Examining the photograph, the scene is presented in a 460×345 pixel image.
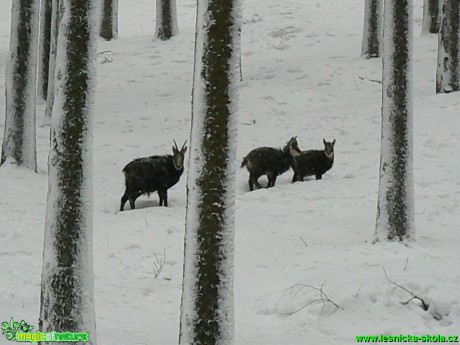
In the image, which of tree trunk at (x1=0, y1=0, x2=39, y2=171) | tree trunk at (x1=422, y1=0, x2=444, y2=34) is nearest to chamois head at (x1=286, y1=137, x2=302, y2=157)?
tree trunk at (x1=0, y1=0, x2=39, y2=171)

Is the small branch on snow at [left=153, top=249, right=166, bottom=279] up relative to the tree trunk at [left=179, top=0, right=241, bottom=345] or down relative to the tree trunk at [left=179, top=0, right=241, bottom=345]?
down

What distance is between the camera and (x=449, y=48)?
1839 centimetres

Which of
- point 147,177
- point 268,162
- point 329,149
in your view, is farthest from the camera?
point 329,149

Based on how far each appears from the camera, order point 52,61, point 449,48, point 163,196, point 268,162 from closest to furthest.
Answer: point 163,196, point 268,162, point 449,48, point 52,61

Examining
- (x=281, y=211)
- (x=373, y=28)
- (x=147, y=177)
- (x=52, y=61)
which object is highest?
(x=373, y=28)

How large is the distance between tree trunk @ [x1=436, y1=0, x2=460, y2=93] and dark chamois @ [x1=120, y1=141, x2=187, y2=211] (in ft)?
27.0

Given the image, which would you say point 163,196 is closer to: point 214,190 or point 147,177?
point 147,177

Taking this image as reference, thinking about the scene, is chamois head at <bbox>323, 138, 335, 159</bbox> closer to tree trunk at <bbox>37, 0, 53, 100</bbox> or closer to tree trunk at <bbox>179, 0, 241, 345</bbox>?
tree trunk at <bbox>179, 0, 241, 345</bbox>

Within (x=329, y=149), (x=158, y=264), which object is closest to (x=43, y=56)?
(x=329, y=149)

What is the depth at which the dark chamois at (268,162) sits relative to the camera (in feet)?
49.8

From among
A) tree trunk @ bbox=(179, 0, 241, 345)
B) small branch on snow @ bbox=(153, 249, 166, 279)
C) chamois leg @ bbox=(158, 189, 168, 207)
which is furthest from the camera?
chamois leg @ bbox=(158, 189, 168, 207)

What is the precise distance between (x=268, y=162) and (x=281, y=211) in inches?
75.2

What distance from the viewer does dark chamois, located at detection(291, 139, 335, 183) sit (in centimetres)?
1582

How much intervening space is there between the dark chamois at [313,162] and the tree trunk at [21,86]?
19.8 feet
